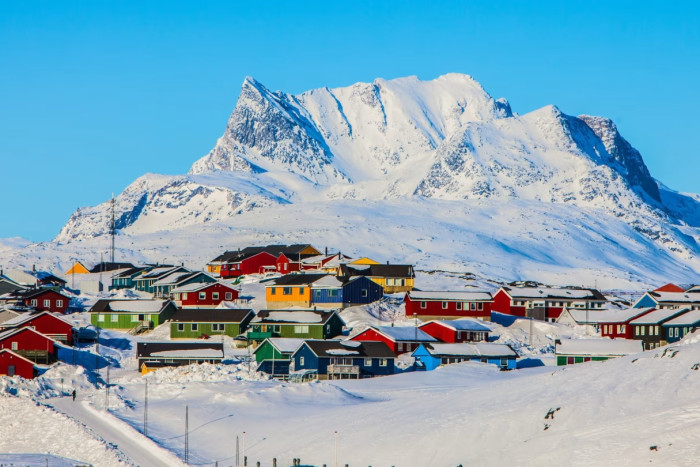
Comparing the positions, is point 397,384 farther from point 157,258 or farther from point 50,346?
point 157,258

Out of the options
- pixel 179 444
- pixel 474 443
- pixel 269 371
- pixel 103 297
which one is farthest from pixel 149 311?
pixel 474 443

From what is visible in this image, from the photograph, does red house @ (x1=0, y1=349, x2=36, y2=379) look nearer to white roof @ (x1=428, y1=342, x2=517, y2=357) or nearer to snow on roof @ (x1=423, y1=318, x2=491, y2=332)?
white roof @ (x1=428, y1=342, x2=517, y2=357)

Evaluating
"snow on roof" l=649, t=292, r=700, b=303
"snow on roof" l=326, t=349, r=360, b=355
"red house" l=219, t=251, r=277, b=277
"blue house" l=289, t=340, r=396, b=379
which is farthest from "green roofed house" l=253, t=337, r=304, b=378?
"red house" l=219, t=251, r=277, b=277

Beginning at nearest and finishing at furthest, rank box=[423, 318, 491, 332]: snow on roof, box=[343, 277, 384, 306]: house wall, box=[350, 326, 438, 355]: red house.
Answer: box=[350, 326, 438, 355]: red house < box=[423, 318, 491, 332]: snow on roof < box=[343, 277, 384, 306]: house wall

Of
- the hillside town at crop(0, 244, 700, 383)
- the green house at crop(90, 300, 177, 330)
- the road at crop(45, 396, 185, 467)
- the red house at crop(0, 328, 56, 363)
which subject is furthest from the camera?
the green house at crop(90, 300, 177, 330)

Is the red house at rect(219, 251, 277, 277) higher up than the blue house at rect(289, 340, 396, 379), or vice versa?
the red house at rect(219, 251, 277, 277)

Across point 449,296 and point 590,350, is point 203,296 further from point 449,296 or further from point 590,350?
point 590,350
